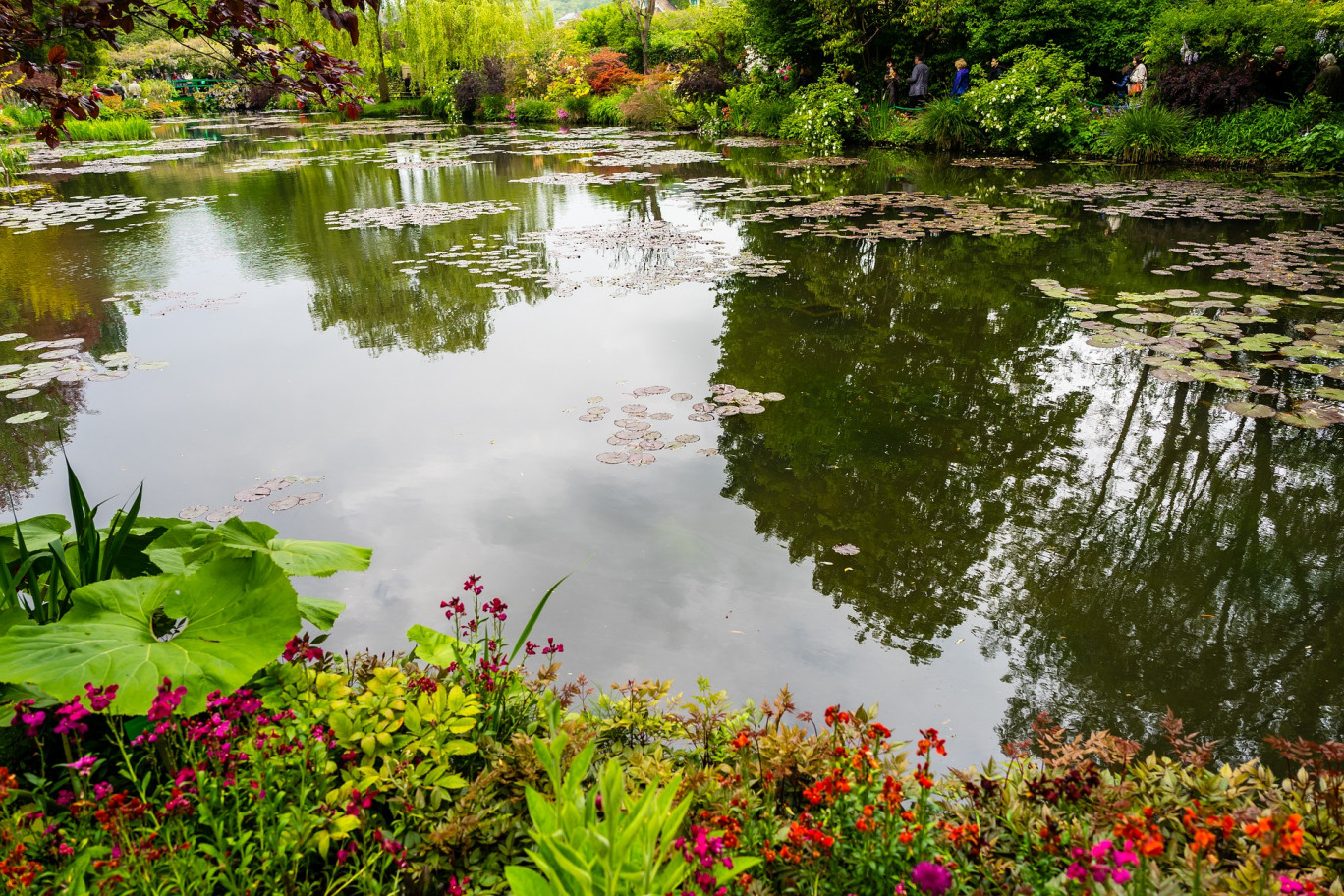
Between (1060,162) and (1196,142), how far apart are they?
7.14 feet

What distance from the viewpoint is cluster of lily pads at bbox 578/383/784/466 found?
4.08 m

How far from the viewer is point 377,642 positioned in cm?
275

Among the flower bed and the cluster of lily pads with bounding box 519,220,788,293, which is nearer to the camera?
the flower bed

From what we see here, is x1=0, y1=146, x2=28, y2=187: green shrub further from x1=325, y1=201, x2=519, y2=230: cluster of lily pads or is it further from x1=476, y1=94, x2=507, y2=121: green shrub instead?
x1=476, y1=94, x2=507, y2=121: green shrub

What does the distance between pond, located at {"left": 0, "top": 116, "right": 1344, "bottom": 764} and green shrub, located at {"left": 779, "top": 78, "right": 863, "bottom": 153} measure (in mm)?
8244

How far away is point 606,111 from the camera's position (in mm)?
25000

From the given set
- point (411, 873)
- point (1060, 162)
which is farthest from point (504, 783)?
point (1060, 162)

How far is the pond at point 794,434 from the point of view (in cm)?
270

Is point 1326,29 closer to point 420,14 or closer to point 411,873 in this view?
point 411,873

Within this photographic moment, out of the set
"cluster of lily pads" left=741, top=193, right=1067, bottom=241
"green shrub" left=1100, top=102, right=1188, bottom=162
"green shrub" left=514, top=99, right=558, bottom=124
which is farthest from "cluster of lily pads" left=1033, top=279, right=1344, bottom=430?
"green shrub" left=514, top=99, right=558, bottom=124

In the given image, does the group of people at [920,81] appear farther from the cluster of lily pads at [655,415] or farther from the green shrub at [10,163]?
the green shrub at [10,163]

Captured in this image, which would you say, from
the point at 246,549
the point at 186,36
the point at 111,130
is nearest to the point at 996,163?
the point at 186,36

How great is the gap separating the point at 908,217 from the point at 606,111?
18.8m

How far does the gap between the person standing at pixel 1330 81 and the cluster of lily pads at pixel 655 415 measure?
13973mm
